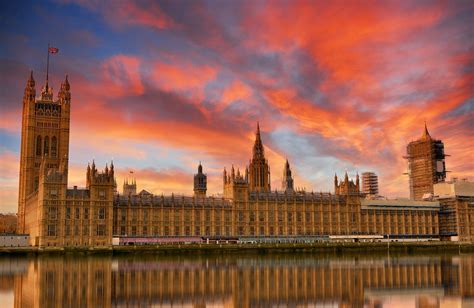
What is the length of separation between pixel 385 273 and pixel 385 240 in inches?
4240

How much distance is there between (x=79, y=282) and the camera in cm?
6162

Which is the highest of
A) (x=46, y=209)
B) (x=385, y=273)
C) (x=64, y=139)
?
(x=64, y=139)

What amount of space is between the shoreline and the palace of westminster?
10034mm

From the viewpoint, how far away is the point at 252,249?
472ft

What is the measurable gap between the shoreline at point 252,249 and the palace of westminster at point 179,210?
10034mm

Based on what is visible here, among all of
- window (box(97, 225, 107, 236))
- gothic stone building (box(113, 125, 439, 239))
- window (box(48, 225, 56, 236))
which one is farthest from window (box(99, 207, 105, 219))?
window (box(48, 225, 56, 236))

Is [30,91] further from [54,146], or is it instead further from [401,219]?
[401,219]

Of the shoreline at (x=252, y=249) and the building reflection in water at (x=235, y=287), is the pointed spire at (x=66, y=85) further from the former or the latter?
the building reflection in water at (x=235, y=287)

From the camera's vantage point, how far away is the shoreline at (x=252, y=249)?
416 feet

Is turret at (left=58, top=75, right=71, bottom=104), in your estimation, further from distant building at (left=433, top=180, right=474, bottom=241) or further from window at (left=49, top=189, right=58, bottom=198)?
distant building at (left=433, top=180, right=474, bottom=241)

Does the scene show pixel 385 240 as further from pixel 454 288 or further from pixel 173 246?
pixel 454 288

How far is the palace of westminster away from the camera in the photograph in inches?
5527

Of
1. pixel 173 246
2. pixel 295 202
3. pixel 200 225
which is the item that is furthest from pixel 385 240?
pixel 173 246

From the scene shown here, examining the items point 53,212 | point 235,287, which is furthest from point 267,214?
point 235,287
